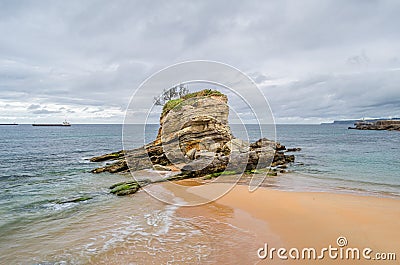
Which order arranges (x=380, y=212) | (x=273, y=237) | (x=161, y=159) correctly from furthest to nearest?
(x=161, y=159) → (x=380, y=212) → (x=273, y=237)

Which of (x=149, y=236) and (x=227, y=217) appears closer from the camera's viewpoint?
(x=149, y=236)

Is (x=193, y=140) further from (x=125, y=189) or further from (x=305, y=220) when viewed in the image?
(x=305, y=220)

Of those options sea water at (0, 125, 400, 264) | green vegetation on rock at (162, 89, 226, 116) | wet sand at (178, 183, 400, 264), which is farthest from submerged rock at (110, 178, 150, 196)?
green vegetation on rock at (162, 89, 226, 116)

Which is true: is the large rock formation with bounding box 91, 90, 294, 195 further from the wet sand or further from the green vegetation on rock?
the wet sand

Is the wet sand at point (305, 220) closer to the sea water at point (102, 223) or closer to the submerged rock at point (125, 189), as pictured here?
the sea water at point (102, 223)

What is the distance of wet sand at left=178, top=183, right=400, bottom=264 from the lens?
768cm

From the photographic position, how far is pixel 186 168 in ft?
65.5

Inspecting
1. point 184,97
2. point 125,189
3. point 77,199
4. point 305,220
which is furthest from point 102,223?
point 184,97

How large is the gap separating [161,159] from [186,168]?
694cm

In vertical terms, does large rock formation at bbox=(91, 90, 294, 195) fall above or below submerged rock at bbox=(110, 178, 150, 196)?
above

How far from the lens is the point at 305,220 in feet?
32.7

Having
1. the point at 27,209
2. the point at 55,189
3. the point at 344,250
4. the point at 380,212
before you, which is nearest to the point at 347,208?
the point at 380,212

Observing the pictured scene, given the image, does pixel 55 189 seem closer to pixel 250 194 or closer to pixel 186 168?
pixel 186 168

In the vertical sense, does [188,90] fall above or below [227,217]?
above
